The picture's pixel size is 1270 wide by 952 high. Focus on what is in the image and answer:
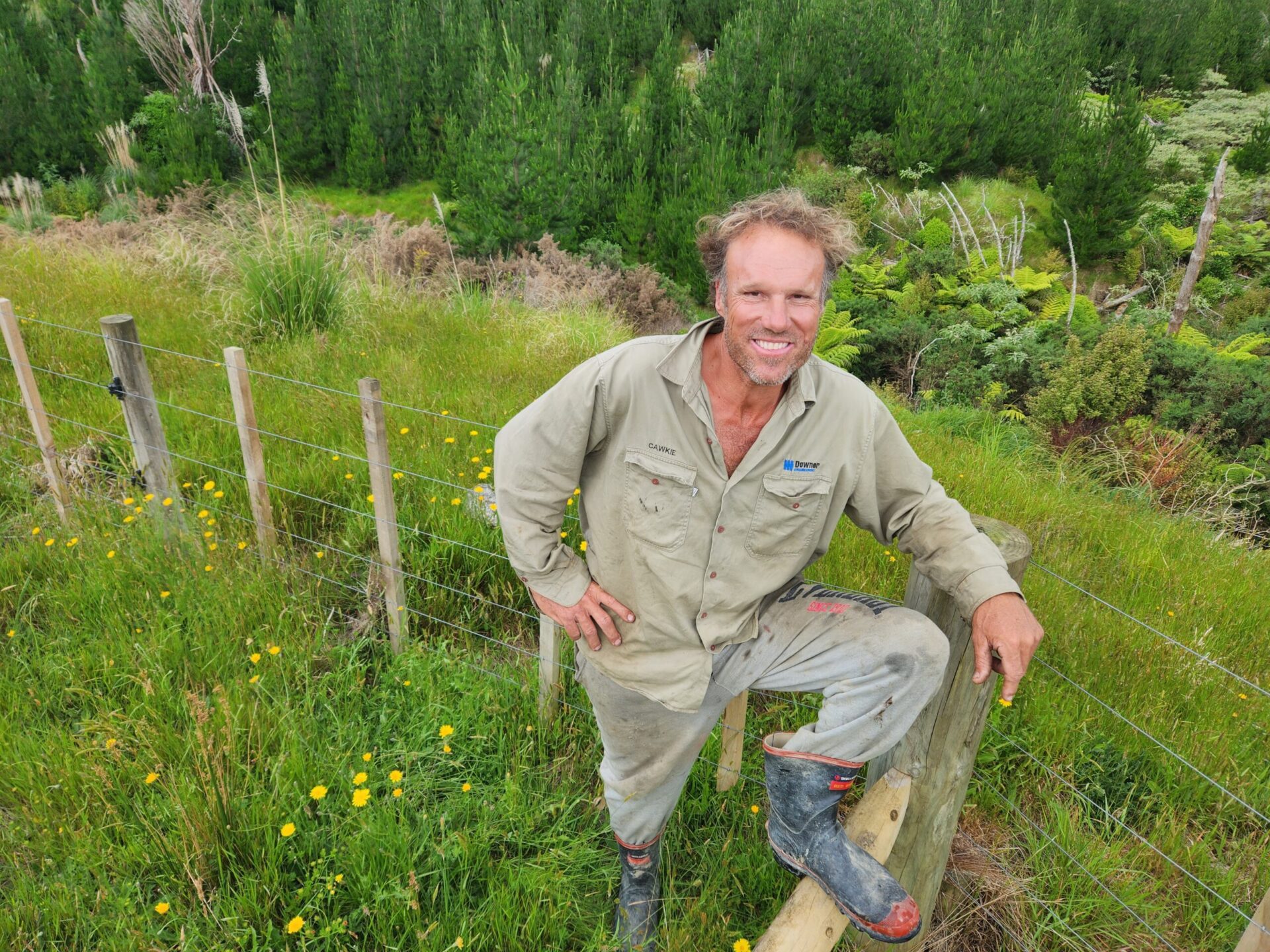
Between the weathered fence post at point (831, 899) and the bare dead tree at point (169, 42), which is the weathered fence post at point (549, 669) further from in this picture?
the bare dead tree at point (169, 42)

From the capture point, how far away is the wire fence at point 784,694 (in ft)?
7.13

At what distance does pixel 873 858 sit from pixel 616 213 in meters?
11.1

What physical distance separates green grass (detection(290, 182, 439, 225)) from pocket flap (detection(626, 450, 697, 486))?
12896mm

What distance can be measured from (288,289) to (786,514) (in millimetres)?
5390

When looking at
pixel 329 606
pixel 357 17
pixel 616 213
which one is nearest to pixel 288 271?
pixel 329 606

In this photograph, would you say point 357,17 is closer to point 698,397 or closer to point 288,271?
point 288,271

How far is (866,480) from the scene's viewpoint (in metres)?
1.93

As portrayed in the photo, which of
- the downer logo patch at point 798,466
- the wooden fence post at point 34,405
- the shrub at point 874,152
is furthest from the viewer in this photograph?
the shrub at point 874,152

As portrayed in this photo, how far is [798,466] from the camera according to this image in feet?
6.19

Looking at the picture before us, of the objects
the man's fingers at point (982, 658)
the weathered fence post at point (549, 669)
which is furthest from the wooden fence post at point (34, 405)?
the man's fingers at point (982, 658)

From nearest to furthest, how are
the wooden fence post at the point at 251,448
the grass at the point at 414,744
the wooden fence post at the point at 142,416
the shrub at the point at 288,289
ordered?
the grass at the point at 414,744 → the wooden fence post at the point at 251,448 → the wooden fence post at the point at 142,416 → the shrub at the point at 288,289

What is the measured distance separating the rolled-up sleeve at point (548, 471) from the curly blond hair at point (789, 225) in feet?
1.30

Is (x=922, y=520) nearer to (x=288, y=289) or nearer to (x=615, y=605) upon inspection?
(x=615, y=605)

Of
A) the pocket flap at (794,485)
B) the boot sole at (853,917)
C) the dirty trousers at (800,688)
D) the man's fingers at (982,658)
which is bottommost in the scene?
the boot sole at (853,917)
